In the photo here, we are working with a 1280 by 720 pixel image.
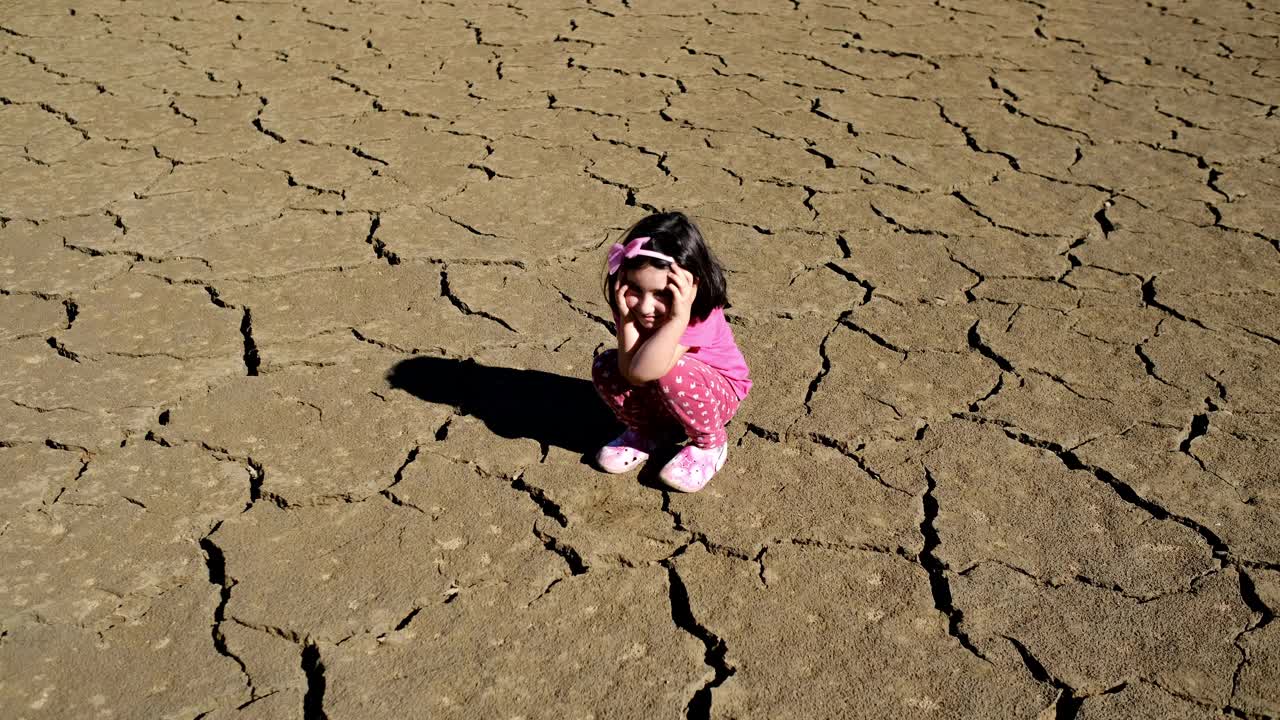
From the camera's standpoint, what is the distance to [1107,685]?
6.54 feet

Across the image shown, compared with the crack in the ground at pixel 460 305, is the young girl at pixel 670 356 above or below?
above

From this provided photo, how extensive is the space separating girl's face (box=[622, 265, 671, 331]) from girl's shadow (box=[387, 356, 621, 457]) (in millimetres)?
409

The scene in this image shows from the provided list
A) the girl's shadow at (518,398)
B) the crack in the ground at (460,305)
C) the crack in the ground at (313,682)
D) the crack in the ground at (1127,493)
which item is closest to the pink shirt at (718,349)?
the girl's shadow at (518,398)

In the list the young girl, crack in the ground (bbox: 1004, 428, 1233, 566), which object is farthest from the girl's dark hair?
crack in the ground (bbox: 1004, 428, 1233, 566)

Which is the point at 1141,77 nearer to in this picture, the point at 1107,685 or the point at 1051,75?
the point at 1051,75

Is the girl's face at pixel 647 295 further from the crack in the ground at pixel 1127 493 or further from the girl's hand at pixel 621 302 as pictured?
the crack in the ground at pixel 1127 493

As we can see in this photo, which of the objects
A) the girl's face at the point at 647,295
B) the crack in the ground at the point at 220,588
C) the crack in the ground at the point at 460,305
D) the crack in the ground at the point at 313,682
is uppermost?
the girl's face at the point at 647,295

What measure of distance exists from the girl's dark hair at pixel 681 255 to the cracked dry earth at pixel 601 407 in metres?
→ 0.40

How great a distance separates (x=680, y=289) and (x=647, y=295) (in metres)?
0.07

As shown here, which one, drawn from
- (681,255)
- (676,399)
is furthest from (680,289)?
(676,399)

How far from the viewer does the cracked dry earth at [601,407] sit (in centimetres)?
206

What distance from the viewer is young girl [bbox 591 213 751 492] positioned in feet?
7.59

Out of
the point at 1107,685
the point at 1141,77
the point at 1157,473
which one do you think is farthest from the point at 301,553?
the point at 1141,77

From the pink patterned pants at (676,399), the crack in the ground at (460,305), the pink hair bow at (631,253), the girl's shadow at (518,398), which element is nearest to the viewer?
the pink hair bow at (631,253)
